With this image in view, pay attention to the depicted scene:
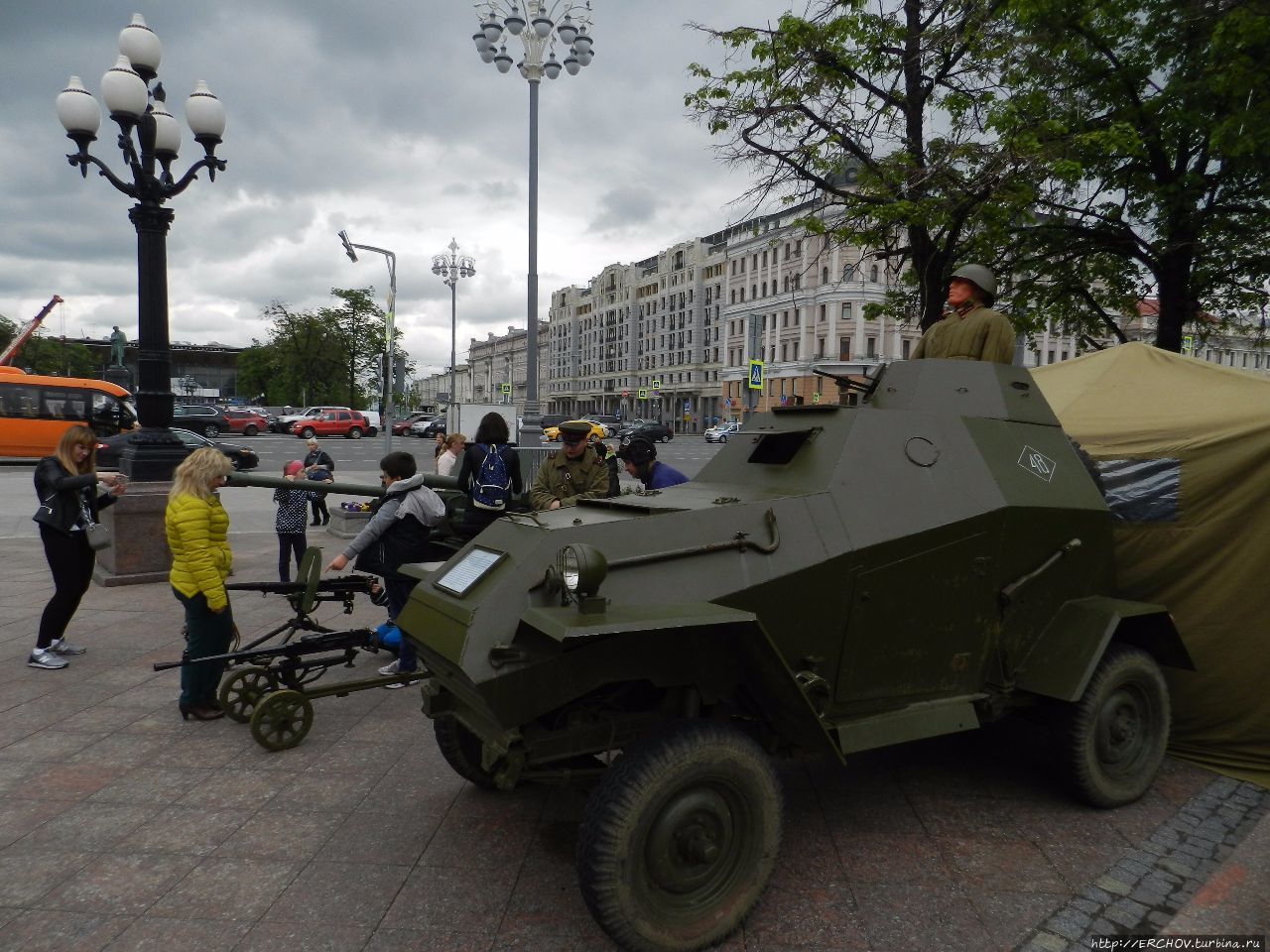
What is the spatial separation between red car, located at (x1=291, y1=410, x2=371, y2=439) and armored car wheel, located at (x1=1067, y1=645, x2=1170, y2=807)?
149 feet

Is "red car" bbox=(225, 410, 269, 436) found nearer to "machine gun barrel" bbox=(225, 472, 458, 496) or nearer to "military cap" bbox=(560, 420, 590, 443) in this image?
"machine gun barrel" bbox=(225, 472, 458, 496)

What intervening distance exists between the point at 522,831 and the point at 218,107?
968cm

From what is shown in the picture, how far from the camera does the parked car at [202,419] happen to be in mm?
39375

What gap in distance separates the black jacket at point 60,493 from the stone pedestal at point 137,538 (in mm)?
3080

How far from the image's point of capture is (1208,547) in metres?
5.09

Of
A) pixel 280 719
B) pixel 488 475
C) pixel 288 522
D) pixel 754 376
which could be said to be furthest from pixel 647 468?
pixel 754 376

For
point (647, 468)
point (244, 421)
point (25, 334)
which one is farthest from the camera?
point (244, 421)

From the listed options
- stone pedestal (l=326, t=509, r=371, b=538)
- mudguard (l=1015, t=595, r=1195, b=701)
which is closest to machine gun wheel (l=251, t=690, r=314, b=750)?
mudguard (l=1015, t=595, r=1195, b=701)

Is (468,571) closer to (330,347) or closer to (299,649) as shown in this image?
(299,649)

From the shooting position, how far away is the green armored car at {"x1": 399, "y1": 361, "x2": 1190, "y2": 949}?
3.02 metres

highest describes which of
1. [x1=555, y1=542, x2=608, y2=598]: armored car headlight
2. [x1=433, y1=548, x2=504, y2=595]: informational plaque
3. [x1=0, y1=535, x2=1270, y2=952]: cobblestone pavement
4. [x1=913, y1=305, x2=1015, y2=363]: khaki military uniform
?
[x1=913, y1=305, x2=1015, y2=363]: khaki military uniform

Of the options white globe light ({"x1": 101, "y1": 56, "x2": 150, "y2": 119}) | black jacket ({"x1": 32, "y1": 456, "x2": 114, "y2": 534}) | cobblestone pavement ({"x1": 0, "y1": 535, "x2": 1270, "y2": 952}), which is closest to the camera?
cobblestone pavement ({"x1": 0, "y1": 535, "x2": 1270, "y2": 952})

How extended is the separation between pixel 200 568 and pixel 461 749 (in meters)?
2.19

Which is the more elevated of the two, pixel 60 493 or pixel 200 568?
pixel 60 493
